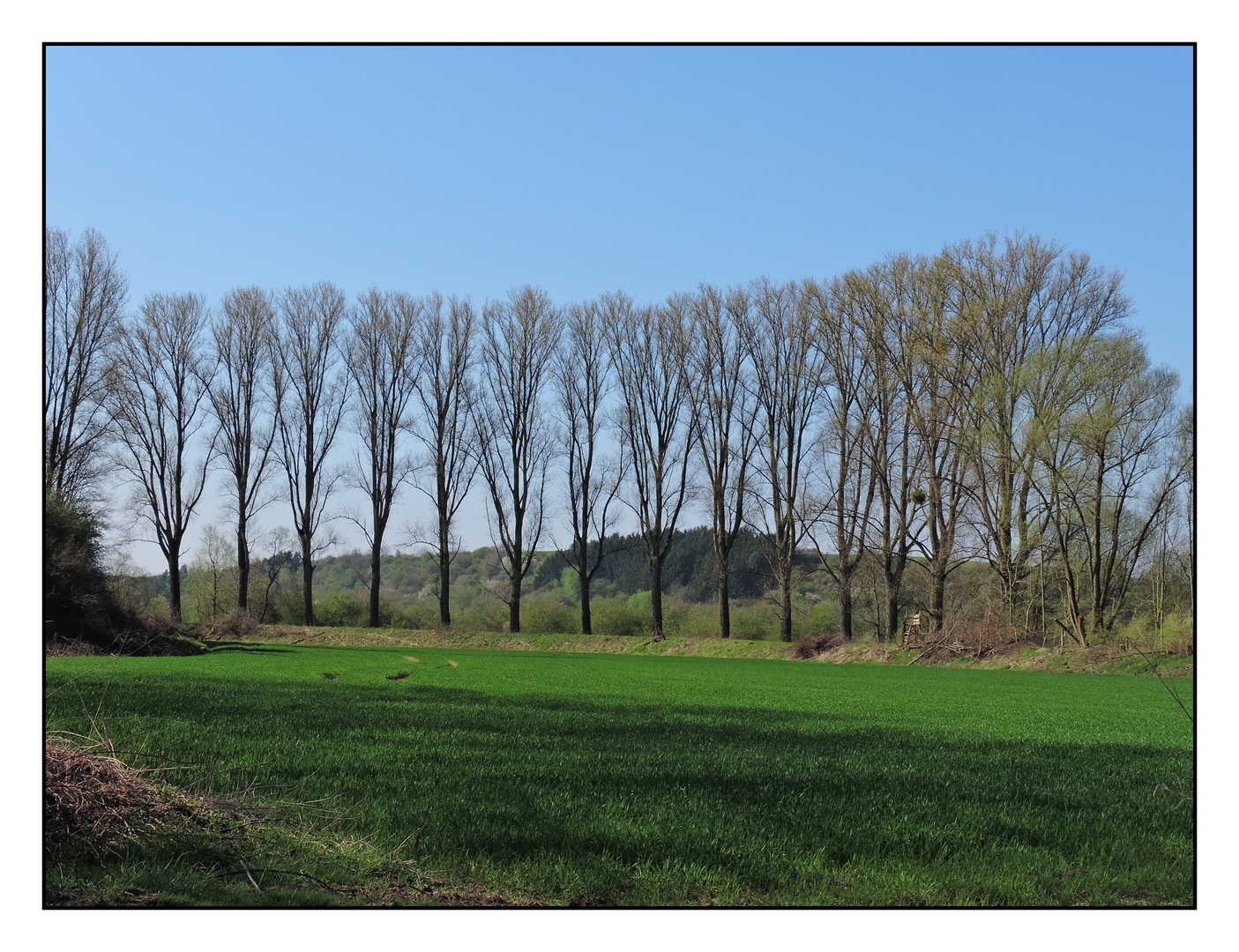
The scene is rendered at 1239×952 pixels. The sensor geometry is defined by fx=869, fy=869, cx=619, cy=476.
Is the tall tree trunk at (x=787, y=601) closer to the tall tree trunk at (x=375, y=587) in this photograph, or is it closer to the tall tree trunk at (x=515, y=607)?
the tall tree trunk at (x=515, y=607)

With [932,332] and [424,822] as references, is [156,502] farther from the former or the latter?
[424,822]

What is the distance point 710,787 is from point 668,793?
484 millimetres

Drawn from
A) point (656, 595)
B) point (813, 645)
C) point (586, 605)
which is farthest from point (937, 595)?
point (586, 605)

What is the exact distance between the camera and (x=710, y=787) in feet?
21.5

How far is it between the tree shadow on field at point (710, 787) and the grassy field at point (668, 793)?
1.1 inches

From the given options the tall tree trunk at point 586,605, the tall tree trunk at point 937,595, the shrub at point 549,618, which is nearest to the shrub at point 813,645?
the tall tree trunk at point 937,595

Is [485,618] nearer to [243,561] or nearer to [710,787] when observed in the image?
[243,561]

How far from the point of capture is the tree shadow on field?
480 cm

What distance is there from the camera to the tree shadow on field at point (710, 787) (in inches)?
189

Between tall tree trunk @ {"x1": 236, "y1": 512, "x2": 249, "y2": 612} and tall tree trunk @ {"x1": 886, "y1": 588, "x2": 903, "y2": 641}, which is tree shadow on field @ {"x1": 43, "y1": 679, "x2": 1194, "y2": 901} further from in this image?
tall tree trunk @ {"x1": 236, "y1": 512, "x2": 249, "y2": 612}

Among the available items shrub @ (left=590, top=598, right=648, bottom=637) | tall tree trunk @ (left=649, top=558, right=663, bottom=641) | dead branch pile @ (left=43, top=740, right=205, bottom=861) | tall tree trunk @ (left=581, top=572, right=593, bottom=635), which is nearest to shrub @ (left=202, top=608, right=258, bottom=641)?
tall tree trunk @ (left=581, top=572, right=593, bottom=635)

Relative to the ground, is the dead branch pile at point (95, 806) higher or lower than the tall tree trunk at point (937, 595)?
higher

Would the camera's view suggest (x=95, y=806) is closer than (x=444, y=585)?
Yes

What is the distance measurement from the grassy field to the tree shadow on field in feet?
0.09
